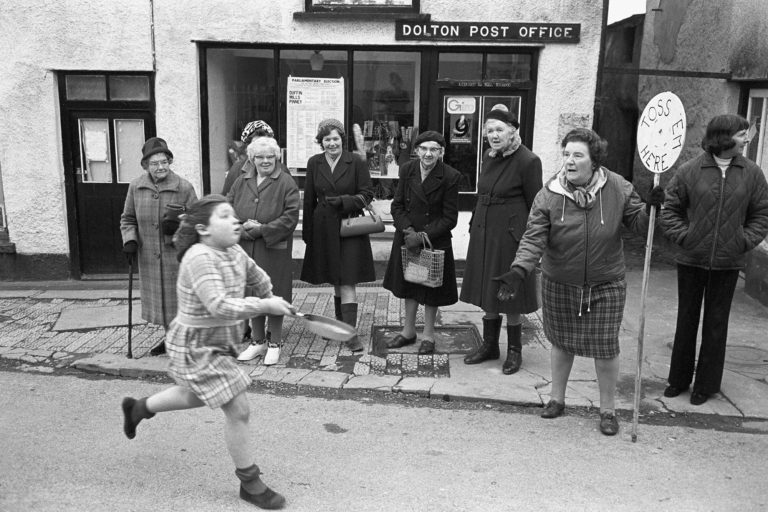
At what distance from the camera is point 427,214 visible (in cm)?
607

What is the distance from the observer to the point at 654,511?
3852 mm

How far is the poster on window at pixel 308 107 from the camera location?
8.67 m

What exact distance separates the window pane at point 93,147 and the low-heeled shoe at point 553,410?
19.7 feet

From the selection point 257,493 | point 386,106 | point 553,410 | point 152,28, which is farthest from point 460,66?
point 257,493

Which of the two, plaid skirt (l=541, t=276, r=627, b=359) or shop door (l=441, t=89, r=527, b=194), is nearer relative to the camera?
plaid skirt (l=541, t=276, r=627, b=359)

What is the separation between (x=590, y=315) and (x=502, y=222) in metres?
1.23

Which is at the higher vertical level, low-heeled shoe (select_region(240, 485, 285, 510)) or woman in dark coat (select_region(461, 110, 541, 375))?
woman in dark coat (select_region(461, 110, 541, 375))

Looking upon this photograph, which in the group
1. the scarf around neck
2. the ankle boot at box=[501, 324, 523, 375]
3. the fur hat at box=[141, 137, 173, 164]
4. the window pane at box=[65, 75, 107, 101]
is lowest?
the ankle boot at box=[501, 324, 523, 375]

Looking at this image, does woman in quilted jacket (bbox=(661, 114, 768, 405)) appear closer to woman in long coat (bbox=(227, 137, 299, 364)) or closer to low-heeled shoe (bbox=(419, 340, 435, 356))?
low-heeled shoe (bbox=(419, 340, 435, 356))

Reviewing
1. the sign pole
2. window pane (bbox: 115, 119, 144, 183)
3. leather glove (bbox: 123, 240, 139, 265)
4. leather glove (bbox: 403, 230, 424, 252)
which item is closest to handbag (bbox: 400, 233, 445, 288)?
leather glove (bbox: 403, 230, 424, 252)

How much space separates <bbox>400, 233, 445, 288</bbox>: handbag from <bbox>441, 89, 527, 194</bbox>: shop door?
8.74 feet

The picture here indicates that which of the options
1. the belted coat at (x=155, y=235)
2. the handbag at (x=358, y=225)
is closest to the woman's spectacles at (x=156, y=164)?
the belted coat at (x=155, y=235)

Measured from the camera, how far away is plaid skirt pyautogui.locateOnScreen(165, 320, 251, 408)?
3756mm

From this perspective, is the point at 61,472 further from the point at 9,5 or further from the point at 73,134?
the point at 9,5
